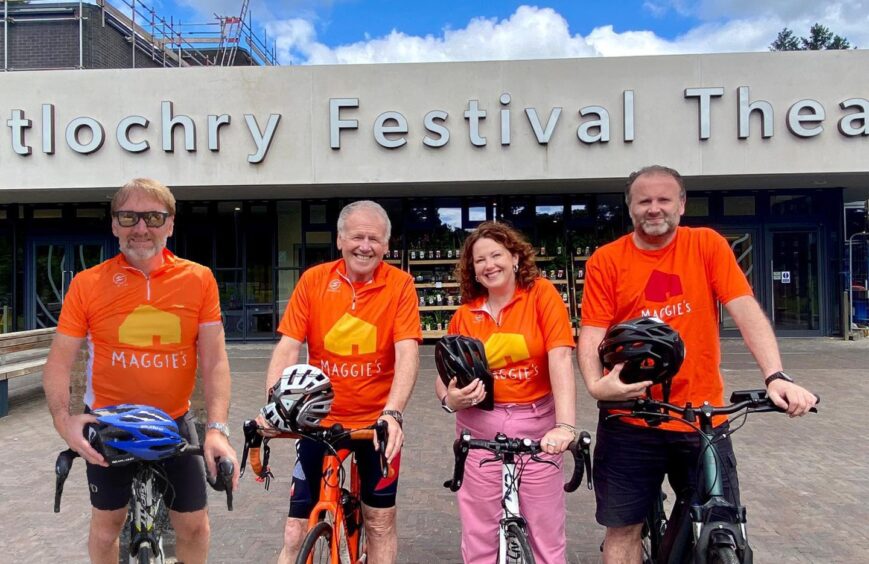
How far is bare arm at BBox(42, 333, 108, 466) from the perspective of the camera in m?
2.21

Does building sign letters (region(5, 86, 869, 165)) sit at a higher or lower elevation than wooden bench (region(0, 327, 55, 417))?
higher

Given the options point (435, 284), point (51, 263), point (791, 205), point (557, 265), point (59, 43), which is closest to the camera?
point (557, 265)

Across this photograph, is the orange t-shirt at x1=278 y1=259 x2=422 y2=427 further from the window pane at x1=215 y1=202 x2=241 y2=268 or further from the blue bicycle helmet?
the window pane at x1=215 y1=202 x2=241 y2=268

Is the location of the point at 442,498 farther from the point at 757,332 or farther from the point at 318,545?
the point at 757,332

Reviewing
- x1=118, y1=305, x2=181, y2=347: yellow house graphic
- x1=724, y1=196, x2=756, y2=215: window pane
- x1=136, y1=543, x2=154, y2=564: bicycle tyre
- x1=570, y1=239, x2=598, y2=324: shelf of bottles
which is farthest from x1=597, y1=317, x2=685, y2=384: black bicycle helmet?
x1=724, y1=196, x2=756, y2=215: window pane

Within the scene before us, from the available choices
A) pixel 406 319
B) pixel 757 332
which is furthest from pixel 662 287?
pixel 406 319

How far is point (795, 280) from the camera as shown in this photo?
44.9 ft

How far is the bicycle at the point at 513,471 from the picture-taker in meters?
2.30

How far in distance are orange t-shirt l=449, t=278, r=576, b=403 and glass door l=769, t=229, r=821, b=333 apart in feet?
42.7

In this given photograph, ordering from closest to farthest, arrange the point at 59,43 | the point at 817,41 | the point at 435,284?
the point at 435,284
the point at 59,43
the point at 817,41

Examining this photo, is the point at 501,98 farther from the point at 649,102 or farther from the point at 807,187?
the point at 807,187

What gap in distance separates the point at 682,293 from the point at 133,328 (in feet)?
7.36

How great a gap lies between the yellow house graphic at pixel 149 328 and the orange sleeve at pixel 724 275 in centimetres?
222

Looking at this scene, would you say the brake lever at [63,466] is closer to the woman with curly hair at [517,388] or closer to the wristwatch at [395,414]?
the wristwatch at [395,414]
